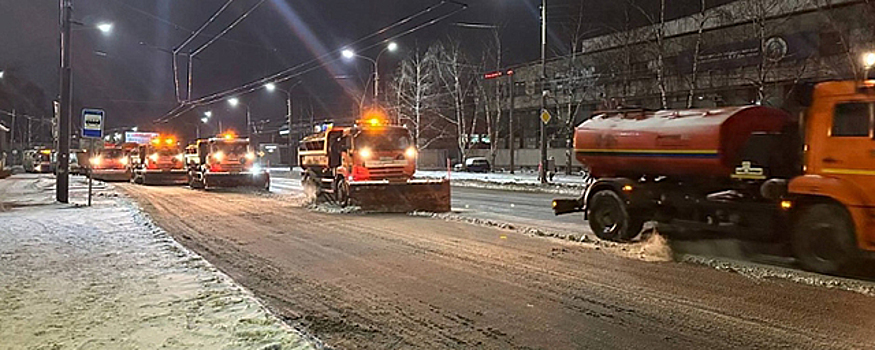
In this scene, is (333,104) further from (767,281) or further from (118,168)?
(767,281)

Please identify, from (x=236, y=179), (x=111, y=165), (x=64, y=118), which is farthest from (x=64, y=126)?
(x=111, y=165)

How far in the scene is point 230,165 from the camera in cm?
3300

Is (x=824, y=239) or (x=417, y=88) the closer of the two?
(x=824, y=239)

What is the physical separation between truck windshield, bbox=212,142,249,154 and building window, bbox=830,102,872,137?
27.8 m

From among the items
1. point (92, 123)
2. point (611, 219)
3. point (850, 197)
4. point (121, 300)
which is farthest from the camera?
point (92, 123)

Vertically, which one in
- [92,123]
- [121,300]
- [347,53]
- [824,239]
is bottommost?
[121,300]

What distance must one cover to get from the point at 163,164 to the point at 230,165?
10057 millimetres

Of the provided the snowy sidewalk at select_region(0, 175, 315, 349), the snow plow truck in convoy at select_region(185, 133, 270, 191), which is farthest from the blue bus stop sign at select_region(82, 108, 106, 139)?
the snow plow truck in convoy at select_region(185, 133, 270, 191)

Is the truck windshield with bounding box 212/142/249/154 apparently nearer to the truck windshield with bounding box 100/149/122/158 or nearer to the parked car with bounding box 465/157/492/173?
the truck windshield with bounding box 100/149/122/158

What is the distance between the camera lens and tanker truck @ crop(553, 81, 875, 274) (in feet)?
32.1

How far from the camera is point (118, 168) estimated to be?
49000mm

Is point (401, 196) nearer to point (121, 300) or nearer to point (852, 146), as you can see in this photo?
point (852, 146)

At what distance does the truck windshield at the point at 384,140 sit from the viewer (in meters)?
21.2

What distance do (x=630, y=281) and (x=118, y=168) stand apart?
4687 centimetres
